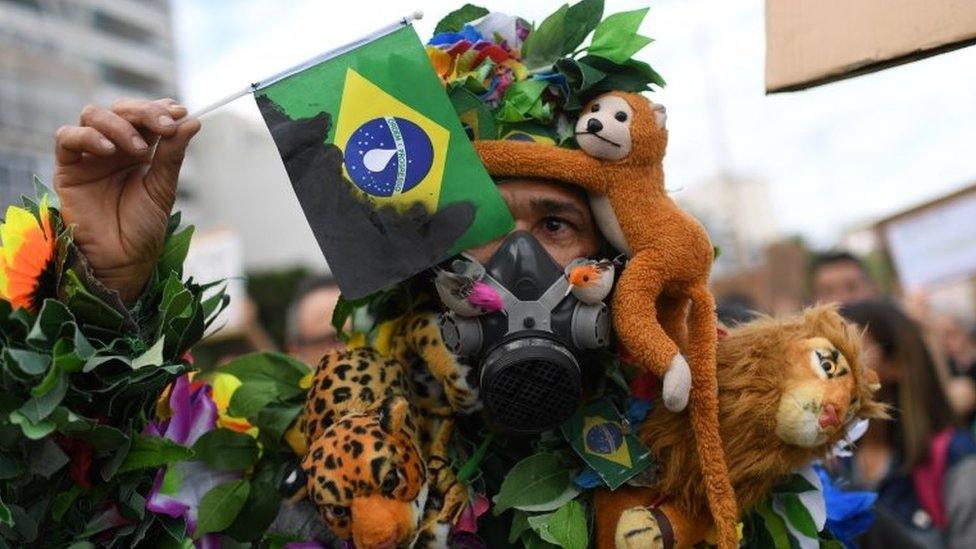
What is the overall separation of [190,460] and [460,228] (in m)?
0.68

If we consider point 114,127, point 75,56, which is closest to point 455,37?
point 114,127

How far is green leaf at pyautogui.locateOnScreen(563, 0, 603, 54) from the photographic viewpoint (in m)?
2.03

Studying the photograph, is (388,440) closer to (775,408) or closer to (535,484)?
(535,484)

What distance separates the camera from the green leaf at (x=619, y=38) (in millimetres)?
1952

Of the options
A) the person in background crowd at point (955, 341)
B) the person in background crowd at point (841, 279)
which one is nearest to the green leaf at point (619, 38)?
the person in background crowd at point (841, 279)

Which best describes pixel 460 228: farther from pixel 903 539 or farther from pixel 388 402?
pixel 903 539

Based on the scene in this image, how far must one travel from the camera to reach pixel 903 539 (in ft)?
10.2

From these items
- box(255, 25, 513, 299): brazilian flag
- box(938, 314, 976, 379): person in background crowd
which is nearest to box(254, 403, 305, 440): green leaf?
box(255, 25, 513, 299): brazilian flag

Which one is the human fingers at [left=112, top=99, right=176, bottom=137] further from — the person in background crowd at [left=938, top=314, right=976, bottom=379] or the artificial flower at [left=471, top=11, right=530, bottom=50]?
the person in background crowd at [left=938, top=314, right=976, bottom=379]

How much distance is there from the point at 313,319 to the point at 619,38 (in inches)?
97.0

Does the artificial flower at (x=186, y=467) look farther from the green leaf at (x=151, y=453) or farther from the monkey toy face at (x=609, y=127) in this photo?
the monkey toy face at (x=609, y=127)

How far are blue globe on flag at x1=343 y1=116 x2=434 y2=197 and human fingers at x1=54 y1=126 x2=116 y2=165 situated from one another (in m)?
0.40

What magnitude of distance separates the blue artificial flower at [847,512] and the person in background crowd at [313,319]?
213cm

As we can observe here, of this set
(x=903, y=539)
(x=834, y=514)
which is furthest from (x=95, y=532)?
(x=903, y=539)
